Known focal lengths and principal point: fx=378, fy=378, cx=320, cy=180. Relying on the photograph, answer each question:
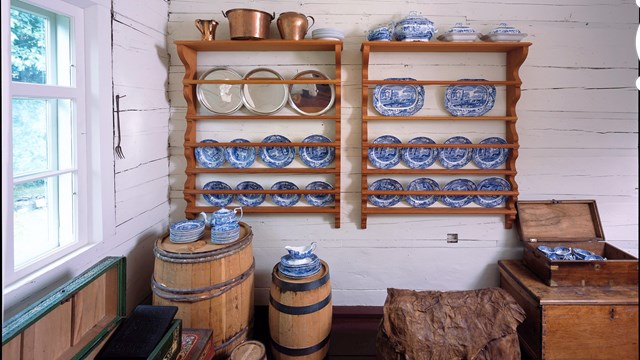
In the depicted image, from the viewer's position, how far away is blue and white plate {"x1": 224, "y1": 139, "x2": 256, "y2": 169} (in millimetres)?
2150

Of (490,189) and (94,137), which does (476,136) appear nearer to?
(490,189)

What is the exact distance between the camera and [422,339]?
1.58 meters

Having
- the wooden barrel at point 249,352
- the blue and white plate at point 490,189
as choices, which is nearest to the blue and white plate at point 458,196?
the blue and white plate at point 490,189

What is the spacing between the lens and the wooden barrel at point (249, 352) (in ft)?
5.03

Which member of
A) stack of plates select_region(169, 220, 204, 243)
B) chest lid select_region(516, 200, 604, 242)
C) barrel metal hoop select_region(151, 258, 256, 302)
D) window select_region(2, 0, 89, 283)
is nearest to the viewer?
window select_region(2, 0, 89, 283)

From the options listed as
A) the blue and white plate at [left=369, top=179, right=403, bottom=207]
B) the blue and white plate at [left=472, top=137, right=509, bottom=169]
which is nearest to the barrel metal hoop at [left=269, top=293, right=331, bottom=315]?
the blue and white plate at [left=369, top=179, right=403, bottom=207]

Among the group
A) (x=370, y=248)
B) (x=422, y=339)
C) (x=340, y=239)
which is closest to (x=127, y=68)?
(x=340, y=239)

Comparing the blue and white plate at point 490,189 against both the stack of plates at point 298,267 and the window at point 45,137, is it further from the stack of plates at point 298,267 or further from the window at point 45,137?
the window at point 45,137

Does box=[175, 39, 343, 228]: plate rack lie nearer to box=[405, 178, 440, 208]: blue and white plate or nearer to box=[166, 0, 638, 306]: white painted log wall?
box=[166, 0, 638, 306]: white painted log wall

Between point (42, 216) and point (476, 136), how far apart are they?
214 cm

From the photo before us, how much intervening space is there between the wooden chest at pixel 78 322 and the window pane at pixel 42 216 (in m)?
0.19

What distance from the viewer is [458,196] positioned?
7.14 feet

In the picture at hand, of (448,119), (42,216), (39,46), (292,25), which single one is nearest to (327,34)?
(292,25)

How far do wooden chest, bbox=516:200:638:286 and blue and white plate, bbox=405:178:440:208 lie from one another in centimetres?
50
